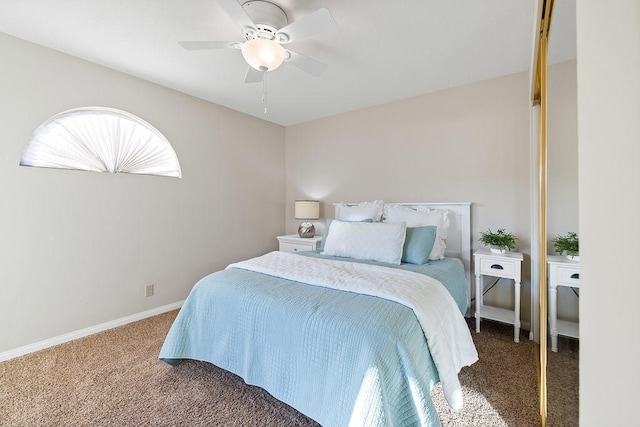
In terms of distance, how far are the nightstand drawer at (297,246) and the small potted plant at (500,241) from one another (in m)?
1.87

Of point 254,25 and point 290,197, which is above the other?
point 254,25

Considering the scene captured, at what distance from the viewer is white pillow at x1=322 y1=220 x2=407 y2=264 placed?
2.32 m

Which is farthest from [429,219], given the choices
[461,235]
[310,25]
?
[310,25]

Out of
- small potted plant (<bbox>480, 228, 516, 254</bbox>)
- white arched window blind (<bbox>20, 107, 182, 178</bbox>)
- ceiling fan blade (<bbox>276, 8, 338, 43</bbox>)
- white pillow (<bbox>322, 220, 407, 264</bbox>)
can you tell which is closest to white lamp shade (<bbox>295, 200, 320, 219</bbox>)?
white pillow (<bbox>322, 220, 407, 264</bbox>)

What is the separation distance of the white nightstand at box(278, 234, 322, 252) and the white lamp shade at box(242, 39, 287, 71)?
2103 mm

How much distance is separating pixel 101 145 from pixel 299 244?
7.69ft

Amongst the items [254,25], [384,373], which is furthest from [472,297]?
[254,25]

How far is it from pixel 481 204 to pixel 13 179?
4.15 m

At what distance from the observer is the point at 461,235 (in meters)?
2.78

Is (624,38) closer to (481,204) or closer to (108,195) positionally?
(481,204)

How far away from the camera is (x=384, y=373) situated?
111 centimetres

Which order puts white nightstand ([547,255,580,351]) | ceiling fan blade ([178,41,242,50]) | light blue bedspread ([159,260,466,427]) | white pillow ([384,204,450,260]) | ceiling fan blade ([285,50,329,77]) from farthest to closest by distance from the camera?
white pillow ([384,204,450,260]) < ceiling fan blade ([285,50,329,77]) < ceiling fan blade ([178,41,242,50]) < light blue bedspread ([159,260,466,427]) < white nightstand ([547,255,580,351])

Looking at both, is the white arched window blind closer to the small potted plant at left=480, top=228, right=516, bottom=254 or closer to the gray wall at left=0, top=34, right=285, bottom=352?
the gray wall at left=0, top=34, right=285, bottom=352

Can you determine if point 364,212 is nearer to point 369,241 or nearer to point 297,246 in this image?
point 369,241
